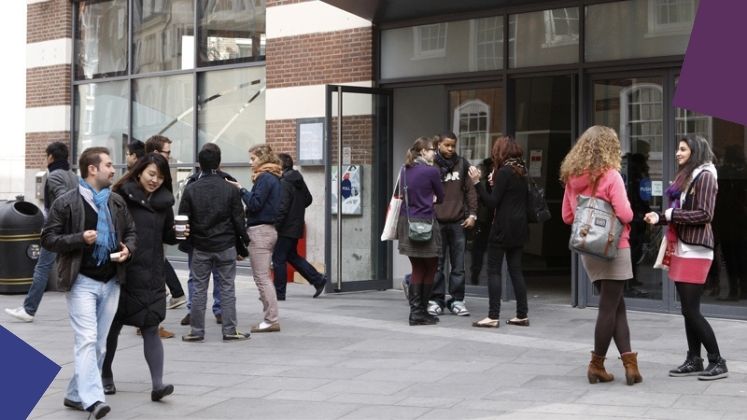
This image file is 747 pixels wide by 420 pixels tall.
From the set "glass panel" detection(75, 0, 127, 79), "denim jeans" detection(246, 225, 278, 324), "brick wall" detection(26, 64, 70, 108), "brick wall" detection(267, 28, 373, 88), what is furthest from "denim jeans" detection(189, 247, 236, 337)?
"brick wall" detection(26, 64, 70, 108)

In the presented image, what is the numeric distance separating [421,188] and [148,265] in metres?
3.91

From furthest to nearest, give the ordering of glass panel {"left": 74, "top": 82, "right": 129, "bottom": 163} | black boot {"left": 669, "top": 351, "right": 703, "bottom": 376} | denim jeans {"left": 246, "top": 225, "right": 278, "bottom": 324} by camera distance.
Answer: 1. glass panel {"left": 74, "top": 82, "right": 129, "bottom": 163}
2. denim jeans {"left": 246, "top": 225, "right": 278, "bottom": 324}
3. black boot {"left": 669, "top": 351, "right": 703, "bottom": 376}

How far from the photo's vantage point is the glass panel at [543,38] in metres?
12.6

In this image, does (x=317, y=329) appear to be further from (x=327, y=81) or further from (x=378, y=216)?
(x=327, y=81)

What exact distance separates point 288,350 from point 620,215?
3.47 m

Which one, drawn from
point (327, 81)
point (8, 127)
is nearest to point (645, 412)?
point (327, 81)

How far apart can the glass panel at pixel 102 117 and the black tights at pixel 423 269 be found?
9213 millimetres

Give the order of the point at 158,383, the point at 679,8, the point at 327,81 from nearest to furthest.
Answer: the point at 158,383
the point at 679,8
the point at 327,81

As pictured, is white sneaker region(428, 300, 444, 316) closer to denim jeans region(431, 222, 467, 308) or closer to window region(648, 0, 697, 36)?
denim jeans region(431, 222, 467, 308)

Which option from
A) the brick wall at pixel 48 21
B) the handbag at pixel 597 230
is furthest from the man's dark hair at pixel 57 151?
the brick wall at pixel 48 21

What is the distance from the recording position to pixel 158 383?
767cm

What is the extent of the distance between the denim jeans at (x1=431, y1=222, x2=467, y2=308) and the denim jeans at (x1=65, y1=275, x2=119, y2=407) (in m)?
4.79

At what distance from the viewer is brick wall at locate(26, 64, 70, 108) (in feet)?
64.6

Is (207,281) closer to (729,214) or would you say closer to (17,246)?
(17,246)
